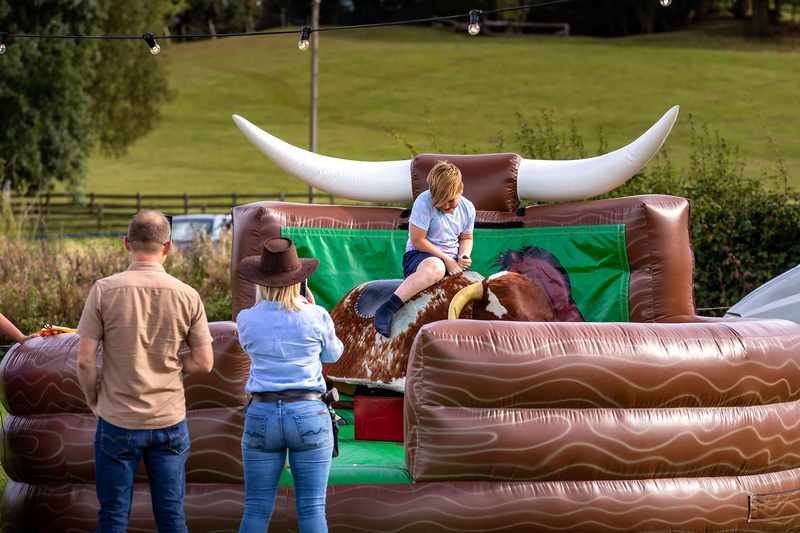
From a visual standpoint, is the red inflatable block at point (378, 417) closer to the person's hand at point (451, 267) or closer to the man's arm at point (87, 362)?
the person's hand at point (451, 267)

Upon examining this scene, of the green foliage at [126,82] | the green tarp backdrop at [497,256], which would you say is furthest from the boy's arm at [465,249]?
the green foliage at [126,82]

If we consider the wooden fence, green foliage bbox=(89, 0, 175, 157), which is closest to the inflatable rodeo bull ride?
the wooden fence

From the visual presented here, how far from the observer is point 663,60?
54.5 metres

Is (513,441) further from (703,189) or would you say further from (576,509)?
(703,189)

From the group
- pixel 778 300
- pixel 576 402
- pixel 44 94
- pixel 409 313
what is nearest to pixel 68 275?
pixel 409 313

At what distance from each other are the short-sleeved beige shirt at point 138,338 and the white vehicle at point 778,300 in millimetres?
4963

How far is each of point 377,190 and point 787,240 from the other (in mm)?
4626

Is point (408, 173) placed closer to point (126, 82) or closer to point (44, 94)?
point (44, 94)

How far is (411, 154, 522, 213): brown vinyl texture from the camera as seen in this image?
827 centimetres

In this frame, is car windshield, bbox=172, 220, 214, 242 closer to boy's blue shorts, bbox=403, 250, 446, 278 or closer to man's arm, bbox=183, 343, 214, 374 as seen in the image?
boy's blue shorts, bbox=403, 250, 446, 278

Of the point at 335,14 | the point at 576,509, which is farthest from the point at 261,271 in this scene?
the point at 335,14

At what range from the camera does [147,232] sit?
4.98m

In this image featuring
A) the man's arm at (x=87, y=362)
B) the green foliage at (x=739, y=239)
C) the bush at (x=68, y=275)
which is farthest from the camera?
the bush at (x=68, y=275)

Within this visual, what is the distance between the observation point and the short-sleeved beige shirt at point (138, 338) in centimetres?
498
